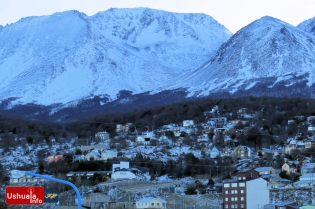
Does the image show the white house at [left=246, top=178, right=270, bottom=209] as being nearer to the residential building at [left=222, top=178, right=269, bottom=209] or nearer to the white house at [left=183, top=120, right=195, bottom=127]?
the residential building at [left=222, top=178, right=269, bottom=209]

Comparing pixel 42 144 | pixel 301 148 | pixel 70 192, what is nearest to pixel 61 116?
pixel 42 144

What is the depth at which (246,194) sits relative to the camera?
52.6 m

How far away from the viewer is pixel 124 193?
56344 millimetres

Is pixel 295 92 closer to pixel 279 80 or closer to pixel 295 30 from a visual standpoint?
pixel 279 80

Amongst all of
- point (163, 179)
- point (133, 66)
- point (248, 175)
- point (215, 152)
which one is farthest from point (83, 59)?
point (248, 175)

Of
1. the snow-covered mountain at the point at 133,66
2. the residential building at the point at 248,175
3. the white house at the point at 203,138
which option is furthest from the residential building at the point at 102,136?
A: the snow-covered mountain at the point at 133,66

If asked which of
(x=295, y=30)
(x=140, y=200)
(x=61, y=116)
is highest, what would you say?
(x=295, y=30)

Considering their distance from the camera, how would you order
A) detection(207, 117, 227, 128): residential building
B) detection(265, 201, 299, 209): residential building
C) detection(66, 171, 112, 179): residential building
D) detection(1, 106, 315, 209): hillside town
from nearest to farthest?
detection(265, 201, 299, 209): residential building
detection(1, 106, 315, 209): hillside town
detection(66, 171, 112, 179): residential building
detection(207, 117, 227, 128): residential building

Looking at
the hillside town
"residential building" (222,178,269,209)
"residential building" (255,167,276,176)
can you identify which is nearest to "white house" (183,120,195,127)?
the hillside town

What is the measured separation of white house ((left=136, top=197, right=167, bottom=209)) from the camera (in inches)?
1970

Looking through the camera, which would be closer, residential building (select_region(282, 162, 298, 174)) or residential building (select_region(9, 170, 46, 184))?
residential building (select_region(282, 162, 298, 174))

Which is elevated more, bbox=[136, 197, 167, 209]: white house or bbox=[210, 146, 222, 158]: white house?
bbox=[210, 146, 222, 158]: white house

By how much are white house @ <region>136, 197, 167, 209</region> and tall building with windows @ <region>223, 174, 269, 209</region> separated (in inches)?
140

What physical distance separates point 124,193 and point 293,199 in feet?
36.0
